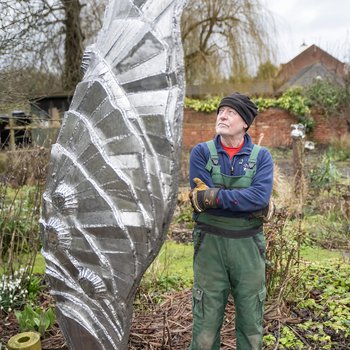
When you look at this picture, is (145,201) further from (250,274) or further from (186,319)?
(186,319)

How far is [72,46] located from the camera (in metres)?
11.1

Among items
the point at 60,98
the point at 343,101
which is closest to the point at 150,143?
the point at 60,98

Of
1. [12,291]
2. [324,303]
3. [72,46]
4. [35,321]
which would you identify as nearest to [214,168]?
[35,321]

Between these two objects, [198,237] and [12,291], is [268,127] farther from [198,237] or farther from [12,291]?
[198,237]

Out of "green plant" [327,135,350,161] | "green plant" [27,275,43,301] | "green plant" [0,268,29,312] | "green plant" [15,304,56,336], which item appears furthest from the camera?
"green plant" [327,135,350,161]

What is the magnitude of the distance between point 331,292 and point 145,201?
248 centimetres

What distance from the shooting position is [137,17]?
5.88 ft

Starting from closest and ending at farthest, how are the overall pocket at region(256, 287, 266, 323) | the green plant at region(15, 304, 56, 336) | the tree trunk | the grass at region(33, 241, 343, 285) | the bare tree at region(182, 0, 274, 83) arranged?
the overall pocket at region(256, 287, 266, 323)
the green plant at region(15, 304, 56, 336)
the grass at region(33, 241, 343, 285)
the tree trunk
the bare tree at region(182, 0, 274, 83)

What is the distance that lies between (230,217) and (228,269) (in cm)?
29

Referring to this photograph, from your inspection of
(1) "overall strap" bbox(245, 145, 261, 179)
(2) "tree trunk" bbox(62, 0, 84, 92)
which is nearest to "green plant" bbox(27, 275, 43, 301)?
(1) "overall strap" bbox(245, 145, 261, 179)

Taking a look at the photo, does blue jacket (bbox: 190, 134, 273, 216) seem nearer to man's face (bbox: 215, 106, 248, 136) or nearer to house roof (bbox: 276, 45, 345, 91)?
man's face (bbox: 215, 106, 248, 136)

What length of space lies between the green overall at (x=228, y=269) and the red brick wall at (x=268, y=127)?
12.3 m

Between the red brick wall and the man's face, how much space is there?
12451 millimetres

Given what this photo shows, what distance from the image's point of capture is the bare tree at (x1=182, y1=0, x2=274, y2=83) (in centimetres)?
1305
